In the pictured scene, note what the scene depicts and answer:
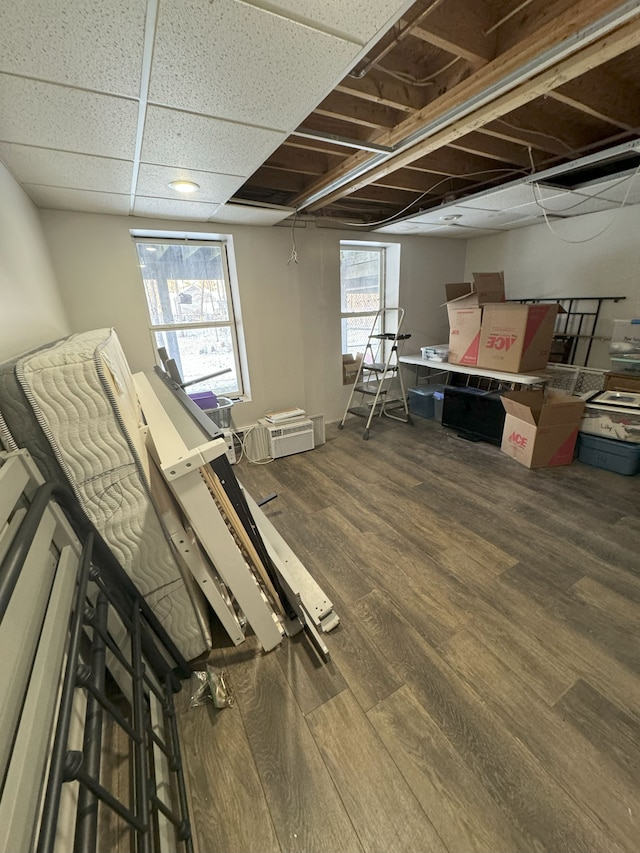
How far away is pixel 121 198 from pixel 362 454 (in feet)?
9.33

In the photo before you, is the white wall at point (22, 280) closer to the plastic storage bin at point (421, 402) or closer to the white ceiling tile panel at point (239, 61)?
the white ceiling tile panel at point (239, 61)

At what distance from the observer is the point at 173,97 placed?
122 cm

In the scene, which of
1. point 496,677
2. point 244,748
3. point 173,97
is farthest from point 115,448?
point 496,677

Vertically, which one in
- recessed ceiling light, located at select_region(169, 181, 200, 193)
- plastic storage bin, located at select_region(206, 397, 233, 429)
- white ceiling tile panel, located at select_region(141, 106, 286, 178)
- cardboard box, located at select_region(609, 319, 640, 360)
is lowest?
plastic storage bin, located at select_region(206, 397, 233, 429)

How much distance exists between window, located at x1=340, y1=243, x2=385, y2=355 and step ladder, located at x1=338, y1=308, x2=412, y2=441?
0.14 meters

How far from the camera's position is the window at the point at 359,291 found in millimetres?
4113

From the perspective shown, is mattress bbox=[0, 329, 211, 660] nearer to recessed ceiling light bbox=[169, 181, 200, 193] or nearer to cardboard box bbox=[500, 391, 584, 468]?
recessed ceiling light bbox=[169, 181, 200, 193]

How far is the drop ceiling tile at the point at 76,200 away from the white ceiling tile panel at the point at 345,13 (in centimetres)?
181

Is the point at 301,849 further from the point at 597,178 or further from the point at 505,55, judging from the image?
the point at 597,178

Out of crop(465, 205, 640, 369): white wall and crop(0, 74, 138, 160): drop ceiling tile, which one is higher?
crop(0, 74, 138, 160): drop ceiling tile

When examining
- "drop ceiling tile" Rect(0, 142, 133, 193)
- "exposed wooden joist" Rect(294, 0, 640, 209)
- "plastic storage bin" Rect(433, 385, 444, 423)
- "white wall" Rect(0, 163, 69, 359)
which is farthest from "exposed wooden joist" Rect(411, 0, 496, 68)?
"plastic storage bin" Rect(433, 385, 444, 423)

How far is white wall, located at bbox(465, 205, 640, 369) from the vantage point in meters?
3.20

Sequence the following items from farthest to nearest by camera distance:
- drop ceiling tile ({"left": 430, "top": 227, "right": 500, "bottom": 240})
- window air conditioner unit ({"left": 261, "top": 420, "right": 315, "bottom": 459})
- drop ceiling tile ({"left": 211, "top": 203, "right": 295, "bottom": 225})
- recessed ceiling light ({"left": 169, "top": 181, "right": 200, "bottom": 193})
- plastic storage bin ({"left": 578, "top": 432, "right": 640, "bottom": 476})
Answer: drop ceiling tile ({"left": 430, "top": 227, "right": 500, "bottom": 240})
window air conditioner unit ({"left": 261, "top": 420, "right": 315, "bottom": 459})
plastic storage bin ({"left": 578, "top": 432, "right": 640, "bottom": 476})
drop ceiling tile ({"left": 211, "top": 203, "right": 295, "bottom": 225})
recessed ceiling light ({"left": 169, "top": 181, "right": 200, "bottom": 193})

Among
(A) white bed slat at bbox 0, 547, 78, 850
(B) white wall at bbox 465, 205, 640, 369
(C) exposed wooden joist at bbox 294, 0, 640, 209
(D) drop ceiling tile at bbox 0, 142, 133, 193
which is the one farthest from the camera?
(B) white wall at bbox 465, 205, 640, 369
